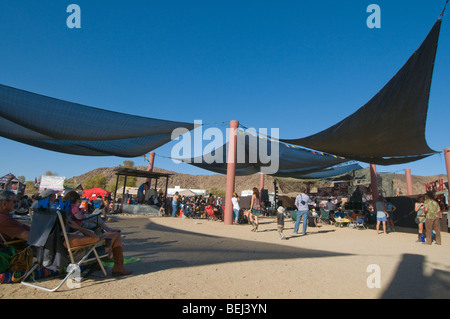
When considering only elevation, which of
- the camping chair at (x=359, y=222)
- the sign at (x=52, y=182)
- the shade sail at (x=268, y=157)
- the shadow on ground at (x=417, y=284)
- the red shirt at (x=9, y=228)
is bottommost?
the camping chair at (x=359, y=222)

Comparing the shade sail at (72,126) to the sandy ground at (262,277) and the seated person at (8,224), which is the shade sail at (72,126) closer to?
the sandy ground at (262,277)

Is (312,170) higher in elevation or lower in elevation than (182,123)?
lower

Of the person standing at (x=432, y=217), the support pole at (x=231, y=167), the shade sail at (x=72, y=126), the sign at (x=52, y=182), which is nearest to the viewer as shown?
the shade sail at (x=72, y=126)

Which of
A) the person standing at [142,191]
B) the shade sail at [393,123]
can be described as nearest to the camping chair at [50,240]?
the shade sail at [393,123]

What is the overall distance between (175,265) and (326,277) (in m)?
2.08

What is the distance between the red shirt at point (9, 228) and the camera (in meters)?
2.57

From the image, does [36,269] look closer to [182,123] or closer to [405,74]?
[182,123]

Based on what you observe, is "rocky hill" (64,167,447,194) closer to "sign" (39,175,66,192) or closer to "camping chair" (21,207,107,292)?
"sign" (39,175,66,192)

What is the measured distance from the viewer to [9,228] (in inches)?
102

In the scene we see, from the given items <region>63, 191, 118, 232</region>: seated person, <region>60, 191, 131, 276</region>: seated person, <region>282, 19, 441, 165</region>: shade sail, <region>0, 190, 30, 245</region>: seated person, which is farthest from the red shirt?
<region>282, 19, 441, 165</region>: shade sail

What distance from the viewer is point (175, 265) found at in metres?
3.66

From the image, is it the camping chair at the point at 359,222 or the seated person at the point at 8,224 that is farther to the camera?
the camping chair at the point at 359,222

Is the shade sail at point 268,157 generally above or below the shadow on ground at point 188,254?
above
